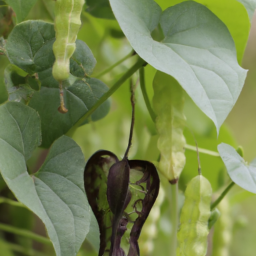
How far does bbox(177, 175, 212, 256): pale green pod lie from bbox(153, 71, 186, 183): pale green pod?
0.08 ft

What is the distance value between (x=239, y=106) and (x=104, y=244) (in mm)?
1375

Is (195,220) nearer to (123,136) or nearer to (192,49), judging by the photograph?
(192,49)

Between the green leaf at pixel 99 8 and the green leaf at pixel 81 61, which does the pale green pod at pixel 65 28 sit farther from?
the green leaf at pixel 99 8

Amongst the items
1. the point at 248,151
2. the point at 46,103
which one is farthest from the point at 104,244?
the point at 248,151

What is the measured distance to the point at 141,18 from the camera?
1.11ft

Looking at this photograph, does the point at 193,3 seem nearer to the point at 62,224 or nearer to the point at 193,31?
the point at 193,31

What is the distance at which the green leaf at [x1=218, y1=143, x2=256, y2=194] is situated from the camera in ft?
1.08

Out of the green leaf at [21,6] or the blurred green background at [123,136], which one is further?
the blurred green background at [123,136]

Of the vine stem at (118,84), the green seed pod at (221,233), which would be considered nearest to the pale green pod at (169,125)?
the vine stem at (118,84)

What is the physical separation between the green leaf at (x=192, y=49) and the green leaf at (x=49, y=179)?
122mm

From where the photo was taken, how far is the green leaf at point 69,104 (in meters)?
0.41

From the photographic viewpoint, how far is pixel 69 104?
407mm

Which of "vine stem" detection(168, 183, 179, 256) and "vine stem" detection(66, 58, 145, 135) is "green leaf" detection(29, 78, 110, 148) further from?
"vine stem" detection(168, 183, 179, 256)

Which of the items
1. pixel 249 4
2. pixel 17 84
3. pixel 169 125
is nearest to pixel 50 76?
pixel 17 84
